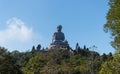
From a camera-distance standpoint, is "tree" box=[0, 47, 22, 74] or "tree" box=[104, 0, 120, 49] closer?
"tree" box=[104, 0, 120, 49]

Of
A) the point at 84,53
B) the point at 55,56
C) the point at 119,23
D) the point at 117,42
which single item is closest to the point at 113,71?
the point at 117,42

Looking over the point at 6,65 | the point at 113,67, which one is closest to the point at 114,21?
the point at 113,67

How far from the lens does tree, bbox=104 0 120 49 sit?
20203mm

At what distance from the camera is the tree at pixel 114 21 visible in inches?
795

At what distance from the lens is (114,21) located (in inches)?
814

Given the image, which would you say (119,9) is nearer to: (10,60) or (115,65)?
(115,65)

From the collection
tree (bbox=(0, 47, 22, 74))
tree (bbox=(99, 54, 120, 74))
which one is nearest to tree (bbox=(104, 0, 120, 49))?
tree (bbox=(99, 54, 120, 74))

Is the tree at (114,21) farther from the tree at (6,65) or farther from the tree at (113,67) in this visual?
the tree at (6,65)

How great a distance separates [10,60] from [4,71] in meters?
2.45

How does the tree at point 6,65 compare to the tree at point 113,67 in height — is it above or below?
above

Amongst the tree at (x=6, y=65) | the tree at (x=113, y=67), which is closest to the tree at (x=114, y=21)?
the tree at (x=113, y=67)

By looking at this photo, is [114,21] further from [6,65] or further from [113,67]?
[6,65]

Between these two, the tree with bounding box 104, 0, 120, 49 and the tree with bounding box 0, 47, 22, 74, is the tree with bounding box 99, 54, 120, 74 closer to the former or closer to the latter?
the tree with bounding box 104, 0, 120, 49

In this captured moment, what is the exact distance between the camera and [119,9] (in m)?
20.1
